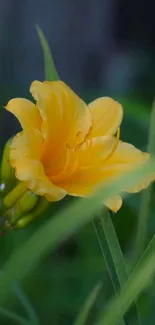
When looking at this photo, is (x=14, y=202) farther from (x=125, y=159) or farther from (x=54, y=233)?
(x=54, y=233)

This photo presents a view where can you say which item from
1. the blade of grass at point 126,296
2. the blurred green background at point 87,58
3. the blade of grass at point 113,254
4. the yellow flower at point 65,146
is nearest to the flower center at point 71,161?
the yellow flower at point 65,146

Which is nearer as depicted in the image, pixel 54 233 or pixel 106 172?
pixel 54 233

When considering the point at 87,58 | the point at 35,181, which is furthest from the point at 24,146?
the point at 87,58

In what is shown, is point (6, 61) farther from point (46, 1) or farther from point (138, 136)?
point (138, 136)

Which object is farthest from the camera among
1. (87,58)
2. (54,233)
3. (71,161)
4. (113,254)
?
(87,58)

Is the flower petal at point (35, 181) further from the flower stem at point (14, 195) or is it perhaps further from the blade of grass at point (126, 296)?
the blade of grass at point (126, 296)

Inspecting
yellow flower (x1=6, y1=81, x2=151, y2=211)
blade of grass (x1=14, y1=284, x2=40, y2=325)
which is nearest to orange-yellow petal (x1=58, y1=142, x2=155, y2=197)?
yellow flower (x1=6, y1=81, x2=151, y2=211)

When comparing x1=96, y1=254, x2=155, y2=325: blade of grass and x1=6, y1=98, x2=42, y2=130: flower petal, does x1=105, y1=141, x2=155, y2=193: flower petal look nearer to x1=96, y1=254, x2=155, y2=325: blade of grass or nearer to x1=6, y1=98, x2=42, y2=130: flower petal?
x1=6, y1=98, x2=42, y2=130: flower petal

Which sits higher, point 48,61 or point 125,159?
point 48,61
